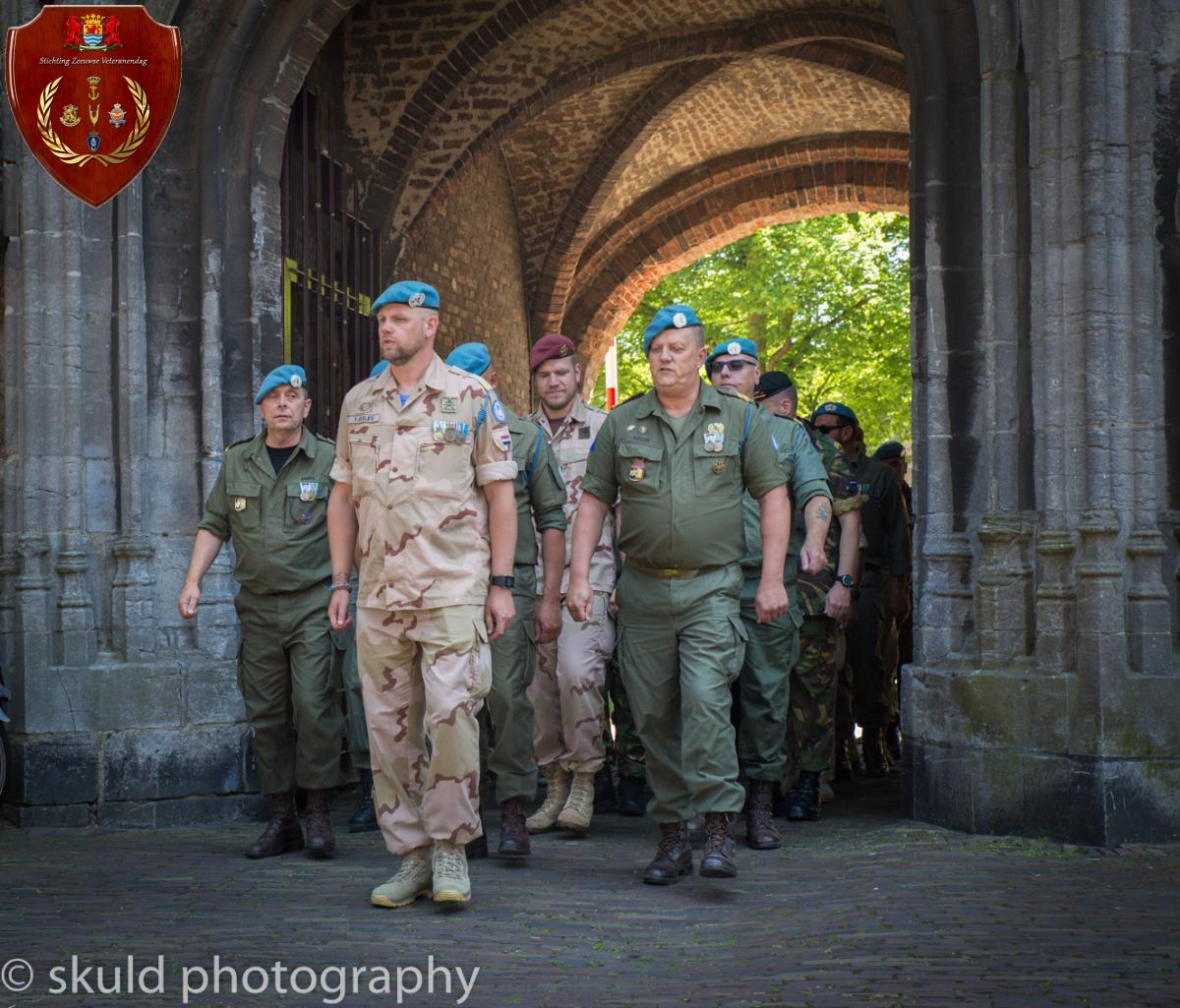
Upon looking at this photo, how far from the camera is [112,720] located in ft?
25.7

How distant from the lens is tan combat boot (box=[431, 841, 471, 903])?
207 inches

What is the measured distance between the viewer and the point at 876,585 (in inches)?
372

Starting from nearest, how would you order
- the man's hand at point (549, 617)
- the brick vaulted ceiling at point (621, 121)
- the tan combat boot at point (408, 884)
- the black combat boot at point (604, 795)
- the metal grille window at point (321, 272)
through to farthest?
the tan combat boot at point (408, 884), the man's hand at point (549, 617), the black combat boot at point (604, 795), the metal grille window at point (321, 272), the brick vaulted ceiling at point (621, 121)

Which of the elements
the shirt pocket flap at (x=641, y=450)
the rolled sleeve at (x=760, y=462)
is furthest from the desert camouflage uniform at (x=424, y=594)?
the rolled sleeve at (x=760, y=462)

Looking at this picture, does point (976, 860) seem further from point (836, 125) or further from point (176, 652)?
point (836, 125)

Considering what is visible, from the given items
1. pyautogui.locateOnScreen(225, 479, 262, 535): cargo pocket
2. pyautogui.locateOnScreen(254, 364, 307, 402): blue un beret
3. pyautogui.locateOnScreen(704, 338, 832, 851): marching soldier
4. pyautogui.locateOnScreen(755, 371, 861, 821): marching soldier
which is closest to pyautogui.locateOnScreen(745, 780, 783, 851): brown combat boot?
pyautogui.locateOnScreen(704, 338, 832, 851): marching soldier

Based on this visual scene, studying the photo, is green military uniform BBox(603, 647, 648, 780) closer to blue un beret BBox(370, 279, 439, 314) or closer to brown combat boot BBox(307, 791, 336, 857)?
brown combat boot BBox(307, 791, 336, 857)

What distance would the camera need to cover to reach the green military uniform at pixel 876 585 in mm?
9305

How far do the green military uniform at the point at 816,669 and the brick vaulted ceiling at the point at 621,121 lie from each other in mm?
6115

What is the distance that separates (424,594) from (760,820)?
209cm

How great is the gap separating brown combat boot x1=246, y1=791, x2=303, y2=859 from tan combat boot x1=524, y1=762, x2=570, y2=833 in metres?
1.00

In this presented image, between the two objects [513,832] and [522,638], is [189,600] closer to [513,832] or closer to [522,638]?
[522,638]

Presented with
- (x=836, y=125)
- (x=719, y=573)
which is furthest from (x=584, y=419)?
(x=836, y=125)

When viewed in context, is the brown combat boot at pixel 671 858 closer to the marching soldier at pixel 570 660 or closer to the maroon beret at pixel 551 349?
the marching soldier at pixel 570 660
